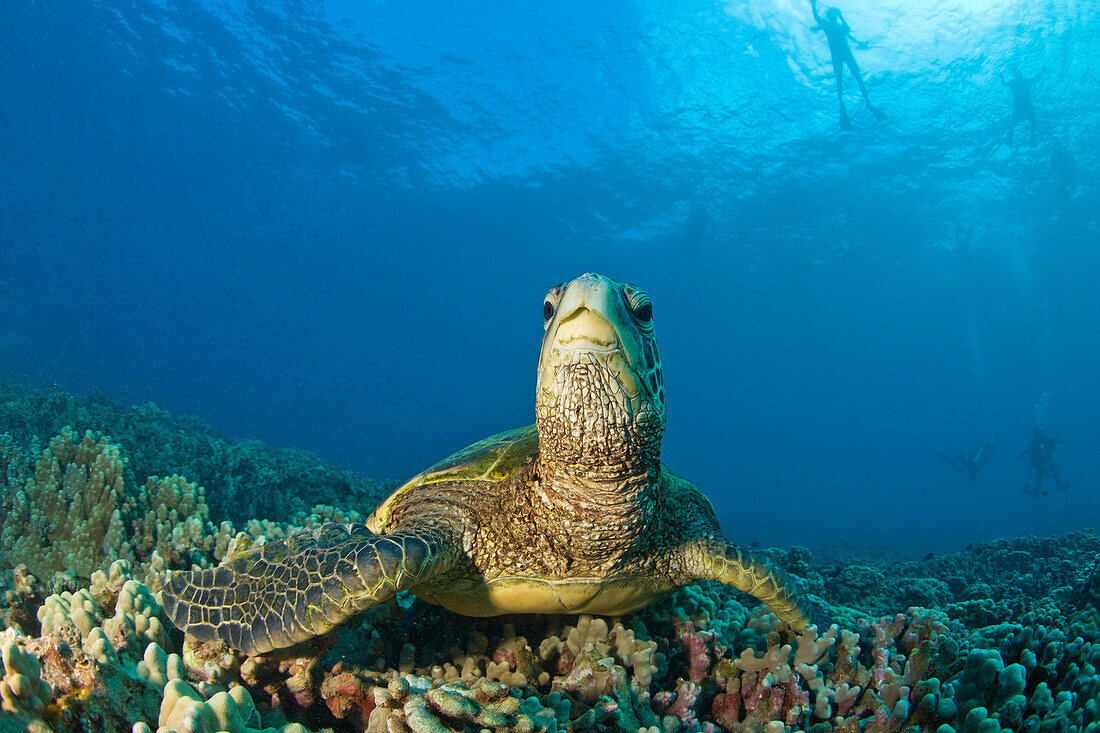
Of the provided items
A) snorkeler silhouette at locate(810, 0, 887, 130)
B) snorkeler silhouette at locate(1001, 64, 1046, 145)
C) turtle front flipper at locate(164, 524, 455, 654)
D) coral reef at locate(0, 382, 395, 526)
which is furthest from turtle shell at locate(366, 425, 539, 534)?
snorkeler silhouette at locate(1001, 64, 1046, 145)

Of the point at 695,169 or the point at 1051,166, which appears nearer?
the point at 1051,166

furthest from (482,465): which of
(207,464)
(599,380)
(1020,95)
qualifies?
(1020,95)

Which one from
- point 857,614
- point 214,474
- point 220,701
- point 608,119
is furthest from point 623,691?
point 608,119

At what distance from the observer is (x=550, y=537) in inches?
106

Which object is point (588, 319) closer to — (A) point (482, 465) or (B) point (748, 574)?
(A) point (482, 465)

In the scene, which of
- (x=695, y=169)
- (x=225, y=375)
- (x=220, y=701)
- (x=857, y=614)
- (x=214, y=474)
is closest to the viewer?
(x=220, y=701)

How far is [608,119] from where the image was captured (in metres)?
38.8

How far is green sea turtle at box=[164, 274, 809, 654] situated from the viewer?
2.15m

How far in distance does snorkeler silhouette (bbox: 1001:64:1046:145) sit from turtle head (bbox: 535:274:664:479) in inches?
1662

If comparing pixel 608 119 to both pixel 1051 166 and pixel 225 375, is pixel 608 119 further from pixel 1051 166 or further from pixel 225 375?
pixel 225 375

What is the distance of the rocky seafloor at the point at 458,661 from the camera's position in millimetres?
1610

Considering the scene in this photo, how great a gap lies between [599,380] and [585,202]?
1877 inches

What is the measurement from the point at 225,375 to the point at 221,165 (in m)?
66.2

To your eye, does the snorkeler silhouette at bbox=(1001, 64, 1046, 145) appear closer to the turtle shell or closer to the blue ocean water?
the blue ocean water
